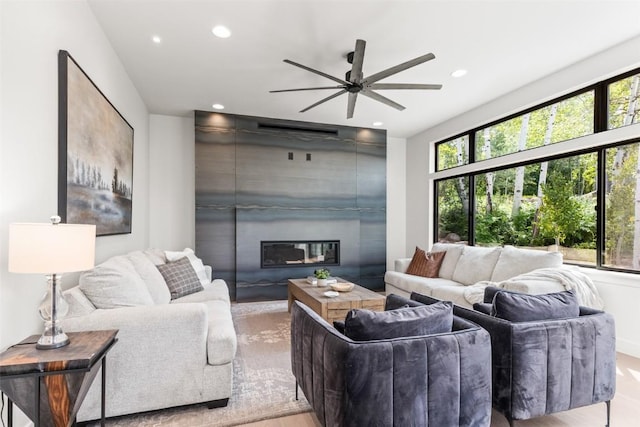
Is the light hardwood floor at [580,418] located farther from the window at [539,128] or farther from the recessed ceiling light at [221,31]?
the recessed ceiling light at [221,31]

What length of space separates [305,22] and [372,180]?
347 cm

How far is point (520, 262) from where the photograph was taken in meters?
3.54

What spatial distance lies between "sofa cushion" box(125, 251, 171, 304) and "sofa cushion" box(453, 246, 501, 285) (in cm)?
340

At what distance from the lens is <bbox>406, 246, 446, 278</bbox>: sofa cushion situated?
4520 mm

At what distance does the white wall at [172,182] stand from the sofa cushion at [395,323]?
4226 mm

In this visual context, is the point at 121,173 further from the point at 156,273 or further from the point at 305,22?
the point at 305,22

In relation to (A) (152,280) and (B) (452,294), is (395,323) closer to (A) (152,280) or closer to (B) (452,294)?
(A) (152,280)

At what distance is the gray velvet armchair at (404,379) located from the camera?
139cm

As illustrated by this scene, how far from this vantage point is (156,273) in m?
2.90

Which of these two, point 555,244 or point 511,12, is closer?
point 511,12

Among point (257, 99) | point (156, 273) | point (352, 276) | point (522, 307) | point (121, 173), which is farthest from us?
point (352, 276)

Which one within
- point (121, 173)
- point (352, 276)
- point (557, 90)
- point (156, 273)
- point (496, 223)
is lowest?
point (352, 276)

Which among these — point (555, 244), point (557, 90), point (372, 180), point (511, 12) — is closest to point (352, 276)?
point (372, 180)

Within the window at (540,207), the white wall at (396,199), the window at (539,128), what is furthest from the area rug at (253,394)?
the window at (539,128)
